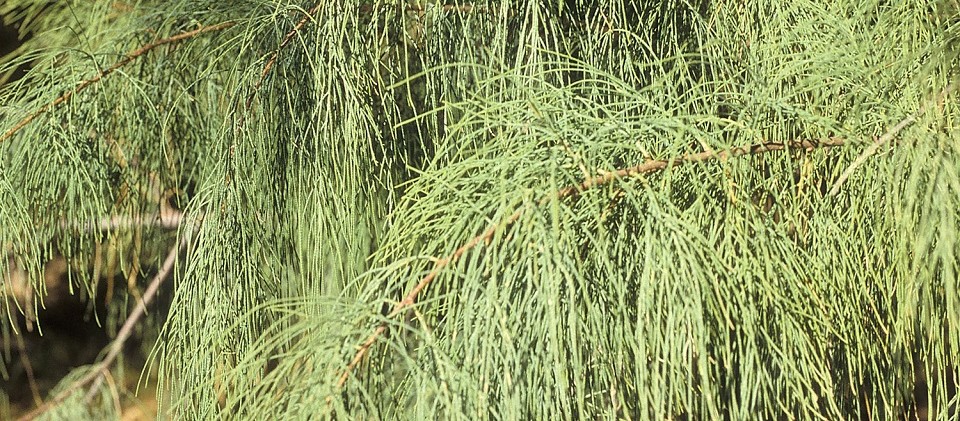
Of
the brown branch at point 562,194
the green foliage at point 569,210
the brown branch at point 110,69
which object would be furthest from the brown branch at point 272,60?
the brown branch at point 562,194

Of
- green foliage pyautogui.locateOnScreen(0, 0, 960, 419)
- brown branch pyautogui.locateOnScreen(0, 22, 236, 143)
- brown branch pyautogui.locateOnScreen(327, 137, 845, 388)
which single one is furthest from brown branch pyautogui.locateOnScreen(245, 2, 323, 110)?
brown branch pyautogui.locateOnScreen(327, 137, 845, 388)

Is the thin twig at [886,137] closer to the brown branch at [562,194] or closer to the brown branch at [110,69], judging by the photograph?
the brown branch at [562,194]

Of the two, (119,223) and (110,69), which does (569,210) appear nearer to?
(110,69)

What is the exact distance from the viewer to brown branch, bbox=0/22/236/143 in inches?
38.2

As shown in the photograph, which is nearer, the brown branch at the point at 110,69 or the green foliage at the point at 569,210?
the green foliage at the point at 569,210

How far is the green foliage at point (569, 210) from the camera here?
23.7 inches

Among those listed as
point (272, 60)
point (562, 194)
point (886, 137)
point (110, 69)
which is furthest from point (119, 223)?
point (886, 137)

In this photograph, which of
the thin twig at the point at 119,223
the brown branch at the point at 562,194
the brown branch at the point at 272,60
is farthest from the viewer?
the thin twig at the point at 119,223

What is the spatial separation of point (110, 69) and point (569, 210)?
24.9 inches

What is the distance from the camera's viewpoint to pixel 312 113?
0.90 meters

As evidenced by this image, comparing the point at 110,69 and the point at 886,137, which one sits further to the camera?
the point at 110,69

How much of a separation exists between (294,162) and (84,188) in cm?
29

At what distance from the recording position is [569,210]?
59cm

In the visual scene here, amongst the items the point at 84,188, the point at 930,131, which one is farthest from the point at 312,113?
the point at 930,131
